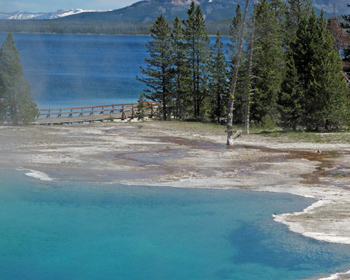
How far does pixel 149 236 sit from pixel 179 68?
3791 centimetres

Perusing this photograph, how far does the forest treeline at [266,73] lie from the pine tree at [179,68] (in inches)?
4.4

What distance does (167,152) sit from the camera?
2706 centimetres

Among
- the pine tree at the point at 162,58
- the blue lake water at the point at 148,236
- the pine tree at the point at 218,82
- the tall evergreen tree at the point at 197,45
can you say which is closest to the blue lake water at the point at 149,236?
the blue lake water at the point at 148,236

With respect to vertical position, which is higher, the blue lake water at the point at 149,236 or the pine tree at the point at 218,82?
the pine tree at the point at 218,82

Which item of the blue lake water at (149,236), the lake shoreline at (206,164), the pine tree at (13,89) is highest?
the pine tree at (13,89)

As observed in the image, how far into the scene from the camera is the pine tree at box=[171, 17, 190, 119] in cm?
5272

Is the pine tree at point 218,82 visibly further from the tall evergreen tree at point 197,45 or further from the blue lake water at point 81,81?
the blue lake water at point 81,81

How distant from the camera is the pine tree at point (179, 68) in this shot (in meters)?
52.7

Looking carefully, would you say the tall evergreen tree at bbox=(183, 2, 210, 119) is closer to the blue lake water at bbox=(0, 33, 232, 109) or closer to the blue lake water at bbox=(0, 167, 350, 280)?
the blue lake water at bbox=(0, 33, 232, 109)

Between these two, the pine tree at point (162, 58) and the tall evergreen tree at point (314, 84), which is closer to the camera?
the tall evergreen tree at point (314, 84)

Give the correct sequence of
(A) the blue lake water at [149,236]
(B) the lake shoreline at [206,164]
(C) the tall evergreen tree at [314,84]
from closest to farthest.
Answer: (A) the blue lake water at [149,236]
(B) the lake shoreline at [206,164]
(C) the tall evergreen tree at [314,84]

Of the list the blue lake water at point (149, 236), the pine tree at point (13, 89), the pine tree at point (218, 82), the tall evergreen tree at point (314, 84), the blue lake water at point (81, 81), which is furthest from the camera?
the blue lake water at point (81, 81)

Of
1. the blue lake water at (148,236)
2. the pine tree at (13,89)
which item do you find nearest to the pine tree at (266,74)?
the pine tree at (13,89)

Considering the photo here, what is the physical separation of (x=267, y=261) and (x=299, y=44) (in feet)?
85.1
